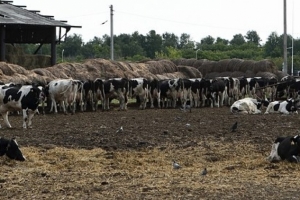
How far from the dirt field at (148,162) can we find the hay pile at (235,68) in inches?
1018

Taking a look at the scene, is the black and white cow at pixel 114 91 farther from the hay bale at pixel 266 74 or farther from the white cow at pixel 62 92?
the hay bale at pixel 266 74

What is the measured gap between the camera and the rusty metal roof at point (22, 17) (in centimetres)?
3984

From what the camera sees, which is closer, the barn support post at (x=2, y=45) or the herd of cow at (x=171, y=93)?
the herd of cow at (x=171, y=93)

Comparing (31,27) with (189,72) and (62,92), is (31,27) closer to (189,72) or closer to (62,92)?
(189,72)

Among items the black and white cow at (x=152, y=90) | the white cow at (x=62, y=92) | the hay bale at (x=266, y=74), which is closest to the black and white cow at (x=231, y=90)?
the black and white cow at (x=152, y=90)

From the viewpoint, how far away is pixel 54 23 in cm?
4222

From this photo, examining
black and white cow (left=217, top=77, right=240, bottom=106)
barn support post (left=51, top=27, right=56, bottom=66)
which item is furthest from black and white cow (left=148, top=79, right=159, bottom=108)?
barn support post (left=51, top=27, right=56, bottom=66)

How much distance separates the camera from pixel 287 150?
13.9 m

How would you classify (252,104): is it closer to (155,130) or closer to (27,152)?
(155,130)

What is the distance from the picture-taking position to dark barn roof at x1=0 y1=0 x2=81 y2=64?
40969mm

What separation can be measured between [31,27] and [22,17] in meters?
0.87

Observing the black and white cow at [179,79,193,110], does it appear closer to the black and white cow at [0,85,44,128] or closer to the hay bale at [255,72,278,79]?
the hay bale at [255,72,278,79]

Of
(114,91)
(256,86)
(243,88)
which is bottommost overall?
(114,91)

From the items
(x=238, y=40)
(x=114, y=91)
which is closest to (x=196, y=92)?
(x=114, y=91)
